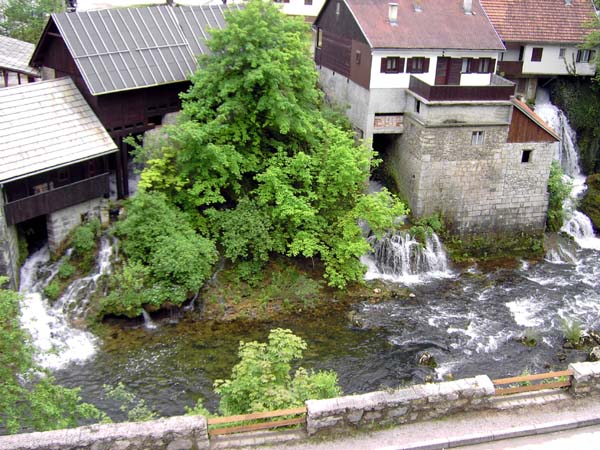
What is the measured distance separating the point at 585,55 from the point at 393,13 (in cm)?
1407

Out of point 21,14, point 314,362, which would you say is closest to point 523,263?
point 314,362

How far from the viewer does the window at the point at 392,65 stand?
33000 mm

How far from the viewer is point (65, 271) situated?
1062 inches

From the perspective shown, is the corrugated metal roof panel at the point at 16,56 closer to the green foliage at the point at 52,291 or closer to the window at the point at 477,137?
the green foliage at the point at 52,291

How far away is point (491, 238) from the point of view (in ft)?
112

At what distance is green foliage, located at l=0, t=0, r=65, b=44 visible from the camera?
42.7 metres

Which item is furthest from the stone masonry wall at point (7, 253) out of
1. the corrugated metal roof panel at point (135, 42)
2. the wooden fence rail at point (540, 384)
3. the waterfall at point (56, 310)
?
the wooden fence rail at point (540, 384)

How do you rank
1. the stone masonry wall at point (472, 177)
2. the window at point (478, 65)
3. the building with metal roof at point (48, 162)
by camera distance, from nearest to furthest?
the building with metal roof at point (48, 162), the stone masonry wall at point (472, 177), the window at point (478, 65)

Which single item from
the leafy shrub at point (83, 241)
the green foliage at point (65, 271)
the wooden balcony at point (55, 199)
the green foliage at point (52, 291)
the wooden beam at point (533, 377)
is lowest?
the green foliage at point (52, 291)

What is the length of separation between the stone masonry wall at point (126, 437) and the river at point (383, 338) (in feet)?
33.8

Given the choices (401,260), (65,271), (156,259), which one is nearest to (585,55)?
(401,260)

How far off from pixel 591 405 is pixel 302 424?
5676mm

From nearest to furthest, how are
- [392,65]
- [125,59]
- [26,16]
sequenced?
[125,59] < [392,65] < [26,16]

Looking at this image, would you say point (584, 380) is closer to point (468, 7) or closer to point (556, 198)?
point (556, 198)
